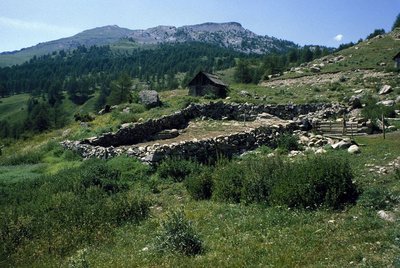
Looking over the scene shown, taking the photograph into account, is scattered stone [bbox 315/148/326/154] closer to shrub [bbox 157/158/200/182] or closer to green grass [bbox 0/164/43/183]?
shrub [bbox 157/158/200/182]

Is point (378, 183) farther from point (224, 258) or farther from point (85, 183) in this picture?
point (85, 183)

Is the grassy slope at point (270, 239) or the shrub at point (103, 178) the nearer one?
the grassy slope at point (270, 239)

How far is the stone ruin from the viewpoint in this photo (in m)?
20.3

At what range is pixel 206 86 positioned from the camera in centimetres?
4281

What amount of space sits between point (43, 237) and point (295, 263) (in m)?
7.74

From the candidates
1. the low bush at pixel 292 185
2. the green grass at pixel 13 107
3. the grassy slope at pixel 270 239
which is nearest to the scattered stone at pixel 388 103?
the grassy slope at pixel 270 239

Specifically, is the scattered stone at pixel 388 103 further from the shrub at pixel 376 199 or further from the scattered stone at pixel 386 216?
the scattered stone at pixel 386 216

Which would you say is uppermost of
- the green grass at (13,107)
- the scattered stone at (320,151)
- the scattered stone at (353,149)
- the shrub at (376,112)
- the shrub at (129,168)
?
the shrub at (376,112)

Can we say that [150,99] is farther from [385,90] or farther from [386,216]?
[386,216]

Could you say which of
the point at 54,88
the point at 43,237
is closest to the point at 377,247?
the point at 43,237

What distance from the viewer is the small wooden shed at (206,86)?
42.3 meters

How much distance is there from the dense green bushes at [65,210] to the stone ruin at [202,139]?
318 cm

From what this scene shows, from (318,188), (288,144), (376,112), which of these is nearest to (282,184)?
(318,188)

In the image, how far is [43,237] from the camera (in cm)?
1218
